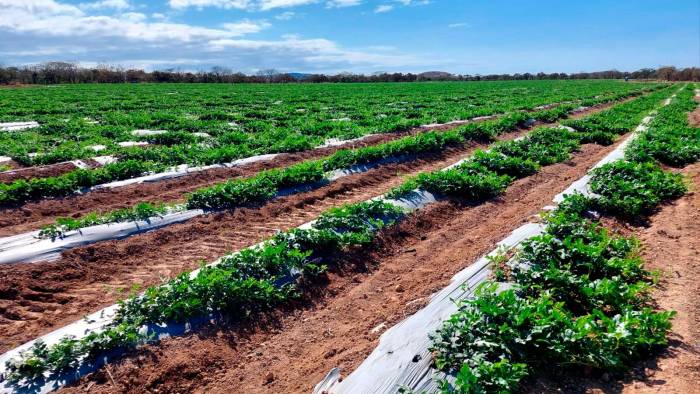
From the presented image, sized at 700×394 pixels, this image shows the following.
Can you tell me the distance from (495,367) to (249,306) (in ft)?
9.17

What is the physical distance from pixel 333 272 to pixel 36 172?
7907 mm

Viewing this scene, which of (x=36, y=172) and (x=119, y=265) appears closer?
(x=119, y=265)

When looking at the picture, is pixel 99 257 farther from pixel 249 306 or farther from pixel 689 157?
pixel 689 157

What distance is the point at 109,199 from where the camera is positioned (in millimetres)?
8406

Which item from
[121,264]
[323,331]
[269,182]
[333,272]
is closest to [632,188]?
[333,272]

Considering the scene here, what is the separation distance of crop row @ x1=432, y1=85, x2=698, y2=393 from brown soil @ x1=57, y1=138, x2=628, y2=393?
86cm

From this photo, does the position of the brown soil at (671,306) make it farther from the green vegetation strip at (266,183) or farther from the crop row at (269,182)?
the green vegetation strip at (266,183)

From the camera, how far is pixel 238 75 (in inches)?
3022

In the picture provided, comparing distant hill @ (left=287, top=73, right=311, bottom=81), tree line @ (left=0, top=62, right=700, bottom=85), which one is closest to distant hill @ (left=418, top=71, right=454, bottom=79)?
tree line @ (left=0, top=62, right=700, bottom=85)

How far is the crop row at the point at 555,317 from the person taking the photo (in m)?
3.50

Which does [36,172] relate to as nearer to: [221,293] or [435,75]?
[221,293]

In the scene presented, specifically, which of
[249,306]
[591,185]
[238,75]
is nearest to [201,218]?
[249,306]

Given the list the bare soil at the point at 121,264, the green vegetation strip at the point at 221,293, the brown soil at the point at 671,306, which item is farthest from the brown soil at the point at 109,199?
the brown soil at the point at 671,306

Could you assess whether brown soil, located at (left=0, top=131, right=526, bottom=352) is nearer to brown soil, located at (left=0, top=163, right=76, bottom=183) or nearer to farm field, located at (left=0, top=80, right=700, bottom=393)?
farm field, located at (left=0, top=80, right=700, bottom=393)
